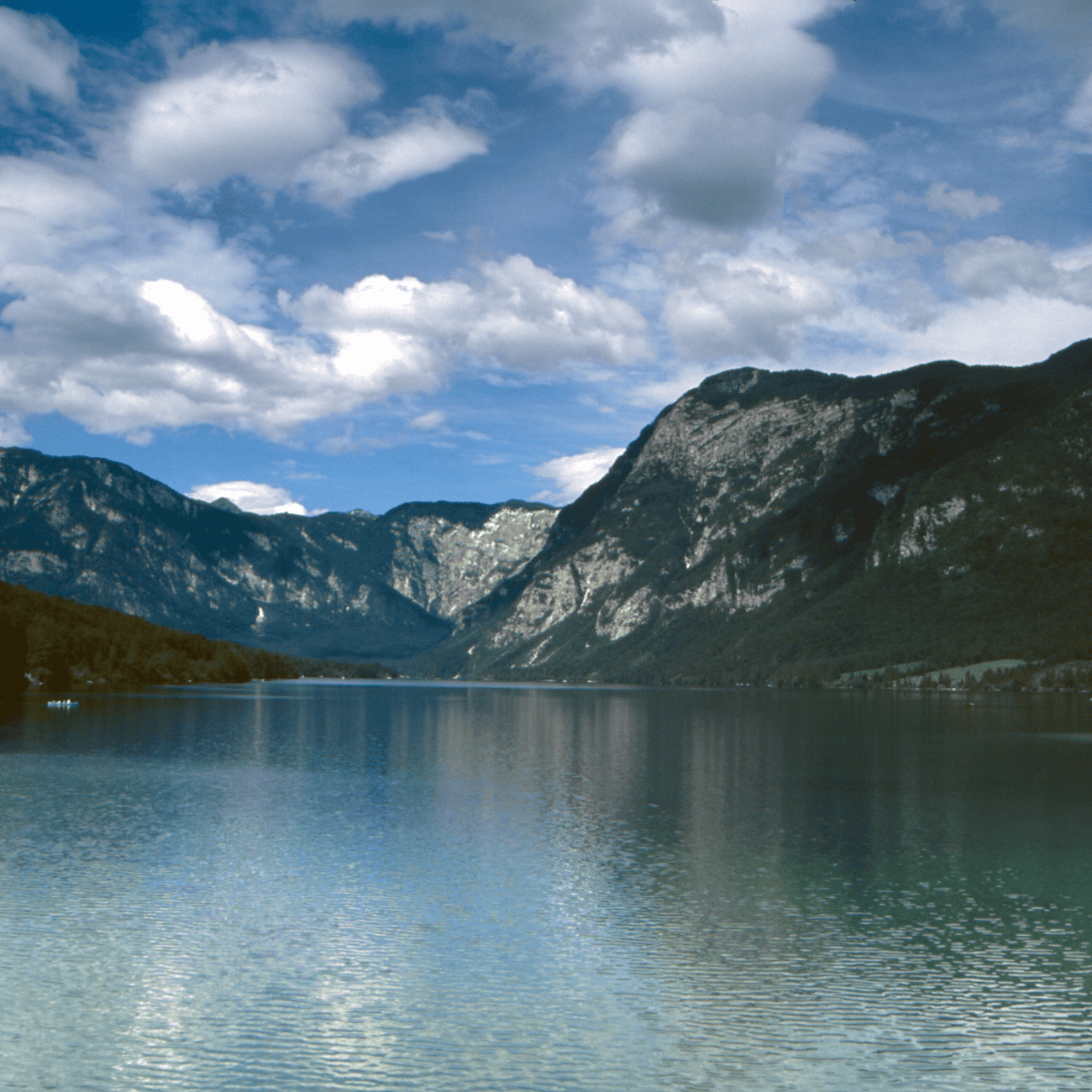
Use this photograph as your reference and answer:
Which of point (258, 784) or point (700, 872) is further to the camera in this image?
point (258, 784)

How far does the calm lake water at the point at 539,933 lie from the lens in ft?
94.3

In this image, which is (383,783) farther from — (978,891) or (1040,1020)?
(1040,1020)

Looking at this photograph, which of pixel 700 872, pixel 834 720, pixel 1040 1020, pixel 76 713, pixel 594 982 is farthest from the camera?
pixel 834 720

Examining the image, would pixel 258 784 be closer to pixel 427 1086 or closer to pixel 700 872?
pixel 700 872

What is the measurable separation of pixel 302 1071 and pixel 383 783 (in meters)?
60.5

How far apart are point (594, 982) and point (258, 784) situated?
55178 millimetres

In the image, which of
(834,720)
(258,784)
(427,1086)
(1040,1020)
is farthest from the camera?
(834,720)

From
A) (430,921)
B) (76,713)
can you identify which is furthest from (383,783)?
(76,713)

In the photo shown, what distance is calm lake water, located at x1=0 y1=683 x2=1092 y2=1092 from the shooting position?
28734 mm

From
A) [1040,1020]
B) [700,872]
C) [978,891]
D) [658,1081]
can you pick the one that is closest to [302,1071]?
[658,1081]

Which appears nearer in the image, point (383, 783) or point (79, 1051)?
point (79, 1051)

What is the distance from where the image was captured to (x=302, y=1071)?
27.5m

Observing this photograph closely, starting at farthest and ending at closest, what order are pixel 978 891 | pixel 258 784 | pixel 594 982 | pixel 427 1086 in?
pixel 258 784
pixel 978 891
pixel 594 982
pixel 427 1086

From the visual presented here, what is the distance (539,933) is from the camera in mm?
41219
